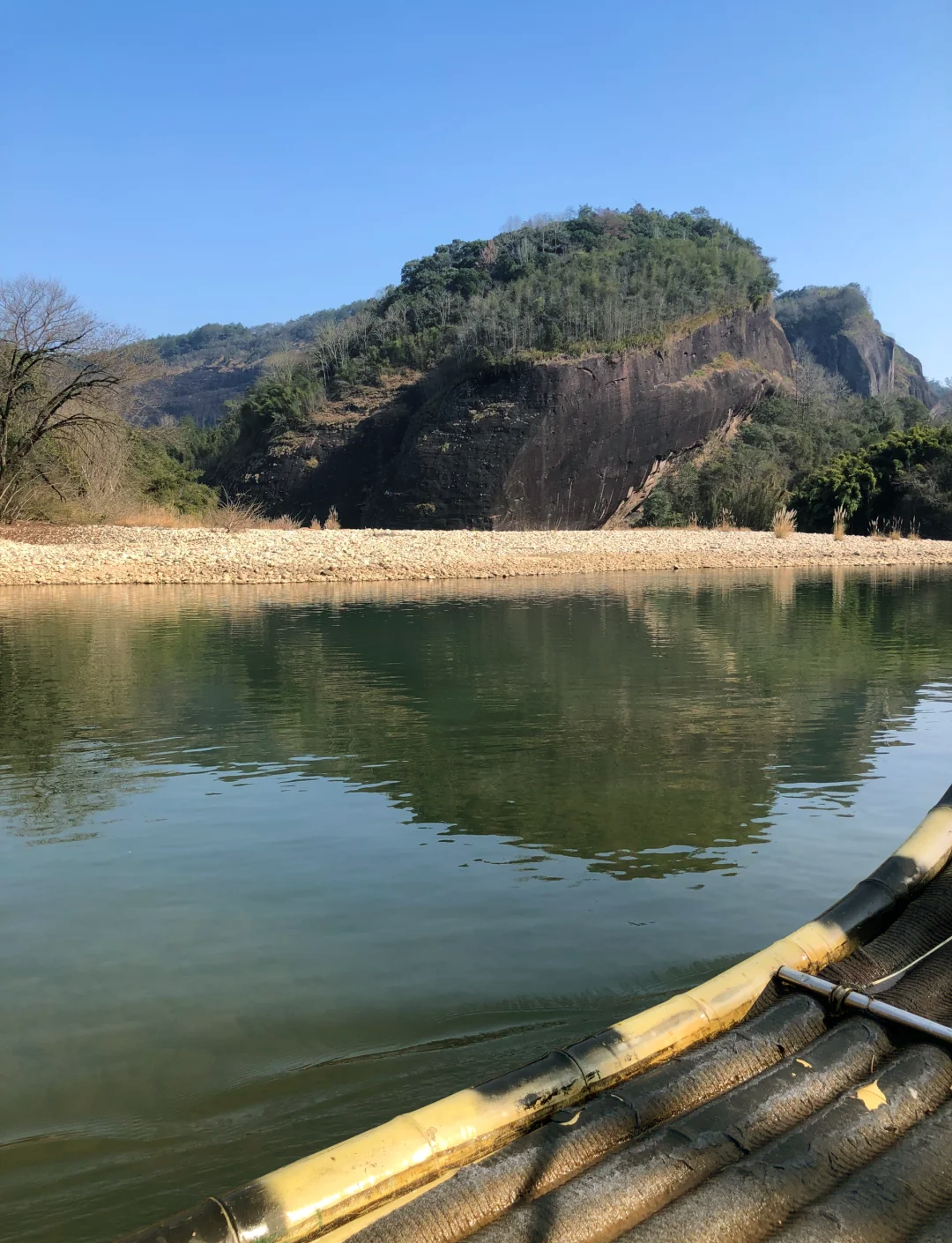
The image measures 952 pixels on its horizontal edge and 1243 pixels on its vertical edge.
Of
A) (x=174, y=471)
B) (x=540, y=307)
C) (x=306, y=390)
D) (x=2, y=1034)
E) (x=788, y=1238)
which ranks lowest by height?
(x=2, y=1034)

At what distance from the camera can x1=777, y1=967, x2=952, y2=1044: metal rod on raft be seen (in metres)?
3.07

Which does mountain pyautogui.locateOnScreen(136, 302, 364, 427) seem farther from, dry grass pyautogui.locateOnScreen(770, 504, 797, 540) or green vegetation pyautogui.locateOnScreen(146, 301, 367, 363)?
dry grass pyautogui.locateOnScreen(770, 504, 797, 540)

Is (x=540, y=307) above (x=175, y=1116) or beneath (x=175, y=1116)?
above

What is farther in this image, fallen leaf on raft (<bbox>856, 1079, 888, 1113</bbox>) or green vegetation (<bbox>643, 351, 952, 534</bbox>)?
green vegetation (<bbox>643, 351, 952, 534</bbox>)

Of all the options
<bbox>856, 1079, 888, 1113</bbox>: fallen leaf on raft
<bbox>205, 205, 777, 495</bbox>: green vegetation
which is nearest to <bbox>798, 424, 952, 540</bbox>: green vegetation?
<bbox>205, 205, 777, 495</bbox>: green vegetation

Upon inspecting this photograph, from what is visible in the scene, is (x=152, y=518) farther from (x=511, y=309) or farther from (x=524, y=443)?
(x=511, y=309)

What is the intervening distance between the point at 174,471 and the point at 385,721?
30757 mm

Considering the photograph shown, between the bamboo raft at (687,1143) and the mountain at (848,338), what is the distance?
342 ft

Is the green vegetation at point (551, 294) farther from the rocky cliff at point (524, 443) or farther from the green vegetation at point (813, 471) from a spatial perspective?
the green vegetation at point (813, 471)

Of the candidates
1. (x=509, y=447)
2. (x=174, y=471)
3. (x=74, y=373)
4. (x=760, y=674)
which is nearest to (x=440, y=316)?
(x=509, y=447)

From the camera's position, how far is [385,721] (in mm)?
9914

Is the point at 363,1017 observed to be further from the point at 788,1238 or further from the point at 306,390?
the point at 306,390

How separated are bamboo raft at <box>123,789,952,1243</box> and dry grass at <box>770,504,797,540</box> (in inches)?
1335

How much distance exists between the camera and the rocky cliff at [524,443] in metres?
43.9
